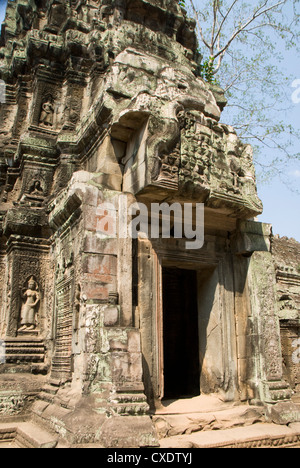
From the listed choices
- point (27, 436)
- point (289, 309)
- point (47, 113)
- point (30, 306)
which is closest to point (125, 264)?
point (27, 436)

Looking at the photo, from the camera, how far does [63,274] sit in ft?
19.9

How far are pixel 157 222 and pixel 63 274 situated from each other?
1569 mm

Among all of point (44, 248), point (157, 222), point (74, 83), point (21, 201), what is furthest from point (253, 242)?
point (74, 83)

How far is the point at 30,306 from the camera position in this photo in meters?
6.72

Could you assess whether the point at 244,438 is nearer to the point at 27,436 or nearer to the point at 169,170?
the point at 27,436

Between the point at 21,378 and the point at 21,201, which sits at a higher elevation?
the point at 21,201

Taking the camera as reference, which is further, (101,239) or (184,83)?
(184,83)

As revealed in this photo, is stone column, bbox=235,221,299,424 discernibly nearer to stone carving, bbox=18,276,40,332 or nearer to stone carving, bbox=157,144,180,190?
stone carving, bbox=157,144,180,190

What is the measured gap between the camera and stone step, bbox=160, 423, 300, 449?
4.46 meters

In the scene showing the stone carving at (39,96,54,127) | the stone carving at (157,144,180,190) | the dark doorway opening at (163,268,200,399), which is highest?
the stone carving at (39,96,54,127)

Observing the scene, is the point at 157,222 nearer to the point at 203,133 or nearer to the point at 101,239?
the point at 101,239

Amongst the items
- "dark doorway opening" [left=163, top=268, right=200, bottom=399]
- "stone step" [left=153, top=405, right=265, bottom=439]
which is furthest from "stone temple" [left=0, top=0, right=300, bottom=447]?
"dark doorway opening" [left=163, top=268, right=200, bottom=399]

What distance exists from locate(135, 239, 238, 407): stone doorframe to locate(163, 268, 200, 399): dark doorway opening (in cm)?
214
